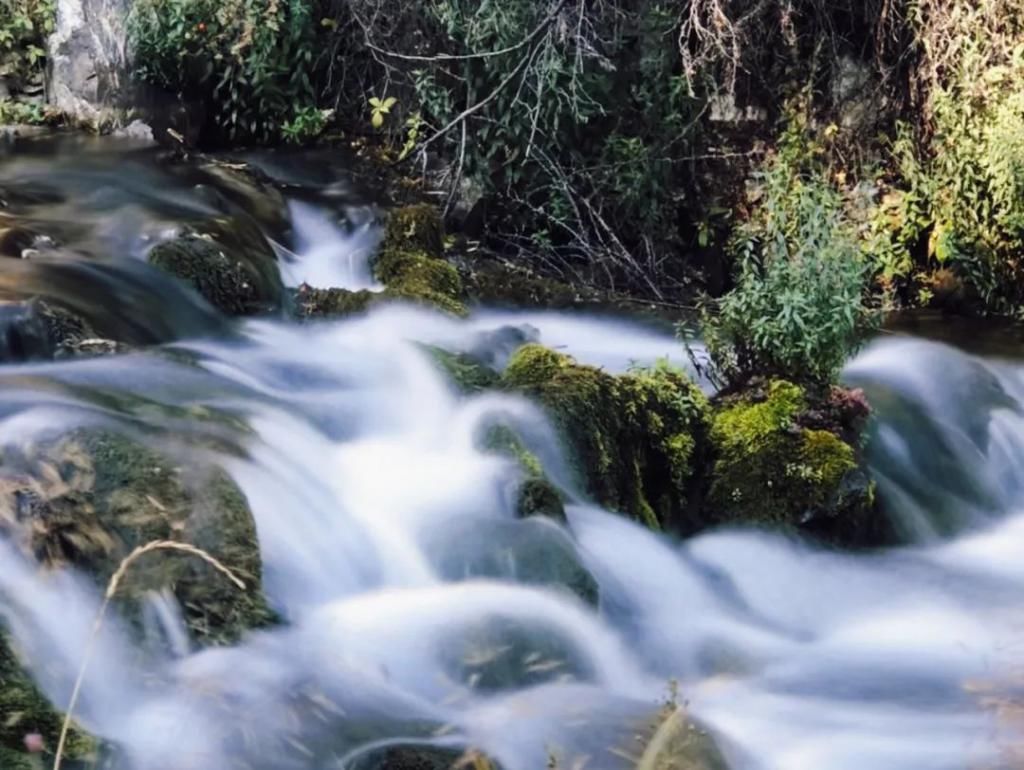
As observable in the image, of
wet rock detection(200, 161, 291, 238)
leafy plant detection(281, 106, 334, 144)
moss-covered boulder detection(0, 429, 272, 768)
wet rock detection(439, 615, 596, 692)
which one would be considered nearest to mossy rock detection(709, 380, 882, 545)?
wet rock detection(439, 615, 596, 692)

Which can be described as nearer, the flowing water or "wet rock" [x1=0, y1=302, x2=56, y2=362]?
the flowing water

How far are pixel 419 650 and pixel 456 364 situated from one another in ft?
6.58

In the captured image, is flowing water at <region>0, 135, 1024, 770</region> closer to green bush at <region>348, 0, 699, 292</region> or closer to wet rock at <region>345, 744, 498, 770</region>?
wet rock at <region>345, 744, 498, 770</region>

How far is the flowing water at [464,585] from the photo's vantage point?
11.9ft

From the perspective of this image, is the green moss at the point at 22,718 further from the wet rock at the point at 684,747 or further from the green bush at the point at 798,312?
the green bush at the point at 798,312

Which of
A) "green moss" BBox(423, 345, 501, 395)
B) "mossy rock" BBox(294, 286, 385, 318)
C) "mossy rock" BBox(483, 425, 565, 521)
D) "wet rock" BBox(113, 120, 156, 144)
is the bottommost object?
"mossy rock" BBox(483, 425, 565, 521)

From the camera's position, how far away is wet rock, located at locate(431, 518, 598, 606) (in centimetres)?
450

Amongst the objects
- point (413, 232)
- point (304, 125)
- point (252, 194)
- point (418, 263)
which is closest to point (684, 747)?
point (418, 263)

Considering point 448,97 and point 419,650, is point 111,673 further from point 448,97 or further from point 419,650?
point 448,97

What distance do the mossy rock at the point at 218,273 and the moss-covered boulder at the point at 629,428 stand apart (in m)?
1.62

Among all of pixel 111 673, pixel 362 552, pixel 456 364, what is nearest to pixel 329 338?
pixel 456 364

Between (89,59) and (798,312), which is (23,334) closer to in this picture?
(798,312)

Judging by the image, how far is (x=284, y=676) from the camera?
3.73 metres

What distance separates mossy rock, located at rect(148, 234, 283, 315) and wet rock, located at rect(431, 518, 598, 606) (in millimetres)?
2369
